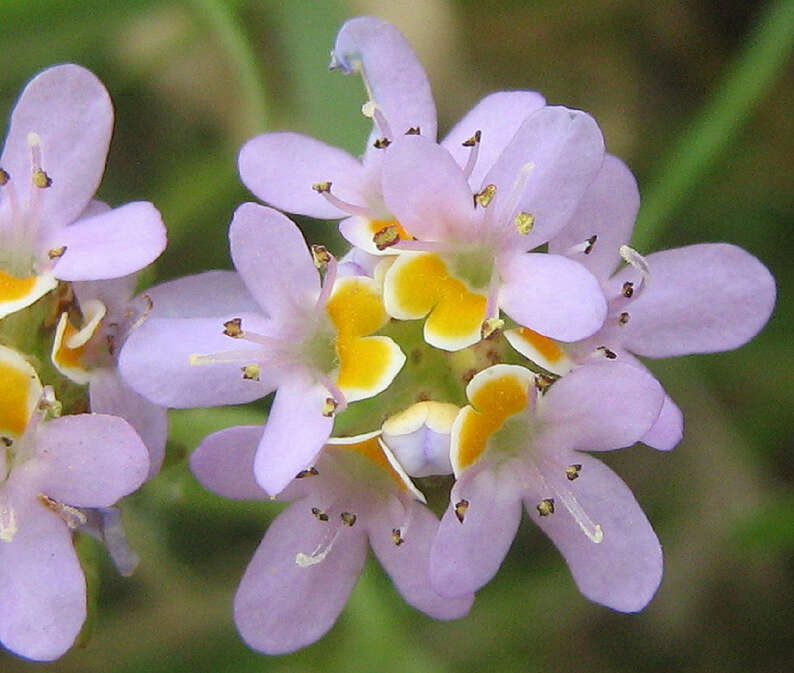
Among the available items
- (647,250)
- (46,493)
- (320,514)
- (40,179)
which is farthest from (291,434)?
(647,250)

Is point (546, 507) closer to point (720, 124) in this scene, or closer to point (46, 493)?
point (46, 493)

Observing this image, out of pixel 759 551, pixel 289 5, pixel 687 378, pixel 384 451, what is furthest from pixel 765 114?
pixel 384 451

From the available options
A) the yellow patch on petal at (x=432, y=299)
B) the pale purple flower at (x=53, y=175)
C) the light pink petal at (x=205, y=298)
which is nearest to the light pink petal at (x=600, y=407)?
the yellow patch on petal at (x=432, y=299)

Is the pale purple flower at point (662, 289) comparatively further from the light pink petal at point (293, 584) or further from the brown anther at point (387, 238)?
the light pink petal at point (293, 584)

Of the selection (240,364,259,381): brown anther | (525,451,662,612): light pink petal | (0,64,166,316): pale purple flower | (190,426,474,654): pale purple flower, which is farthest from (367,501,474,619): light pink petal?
(0,64,166,316): pale purple flower

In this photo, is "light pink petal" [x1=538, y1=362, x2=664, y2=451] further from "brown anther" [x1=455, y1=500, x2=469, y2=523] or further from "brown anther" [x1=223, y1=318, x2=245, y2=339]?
"brown anther" [x1=223, y1=318, x2=245, y2=339]

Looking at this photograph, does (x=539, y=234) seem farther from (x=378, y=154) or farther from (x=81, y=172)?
(x=81, y=172)
